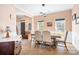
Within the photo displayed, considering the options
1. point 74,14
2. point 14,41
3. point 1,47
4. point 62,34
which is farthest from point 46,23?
point 1,47

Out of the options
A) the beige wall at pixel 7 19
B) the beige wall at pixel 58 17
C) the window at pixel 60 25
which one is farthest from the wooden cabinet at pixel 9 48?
the window at pixel 60 25

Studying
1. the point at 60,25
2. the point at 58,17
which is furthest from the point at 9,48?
the point at 58,17

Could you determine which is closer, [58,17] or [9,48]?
[9,48]

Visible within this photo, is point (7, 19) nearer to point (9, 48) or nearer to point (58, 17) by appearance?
point (9, 48)

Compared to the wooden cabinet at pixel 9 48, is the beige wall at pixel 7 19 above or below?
above

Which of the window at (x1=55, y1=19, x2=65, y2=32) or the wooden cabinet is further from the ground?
the window at (x1=55, y1=19, x2=65, y2=32)

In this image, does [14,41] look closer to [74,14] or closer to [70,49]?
[70,49]

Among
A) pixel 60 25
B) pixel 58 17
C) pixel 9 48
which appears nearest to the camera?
pixel 9 48

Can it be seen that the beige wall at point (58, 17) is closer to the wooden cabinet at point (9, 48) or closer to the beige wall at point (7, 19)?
the beige wall at point (7, 19)

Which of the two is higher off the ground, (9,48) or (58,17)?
(58,17)

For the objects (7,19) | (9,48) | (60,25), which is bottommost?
(9,48)

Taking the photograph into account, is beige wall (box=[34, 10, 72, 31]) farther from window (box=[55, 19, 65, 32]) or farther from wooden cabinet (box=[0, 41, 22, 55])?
wooden cabinet (box=[0, 41, 22, 55])

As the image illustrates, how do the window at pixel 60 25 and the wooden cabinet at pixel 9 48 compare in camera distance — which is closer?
the wooden cabinet at pixel 9 48

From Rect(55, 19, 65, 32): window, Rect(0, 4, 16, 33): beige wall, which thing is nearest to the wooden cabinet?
Rect(0, 4, 16, 33): beige wall
